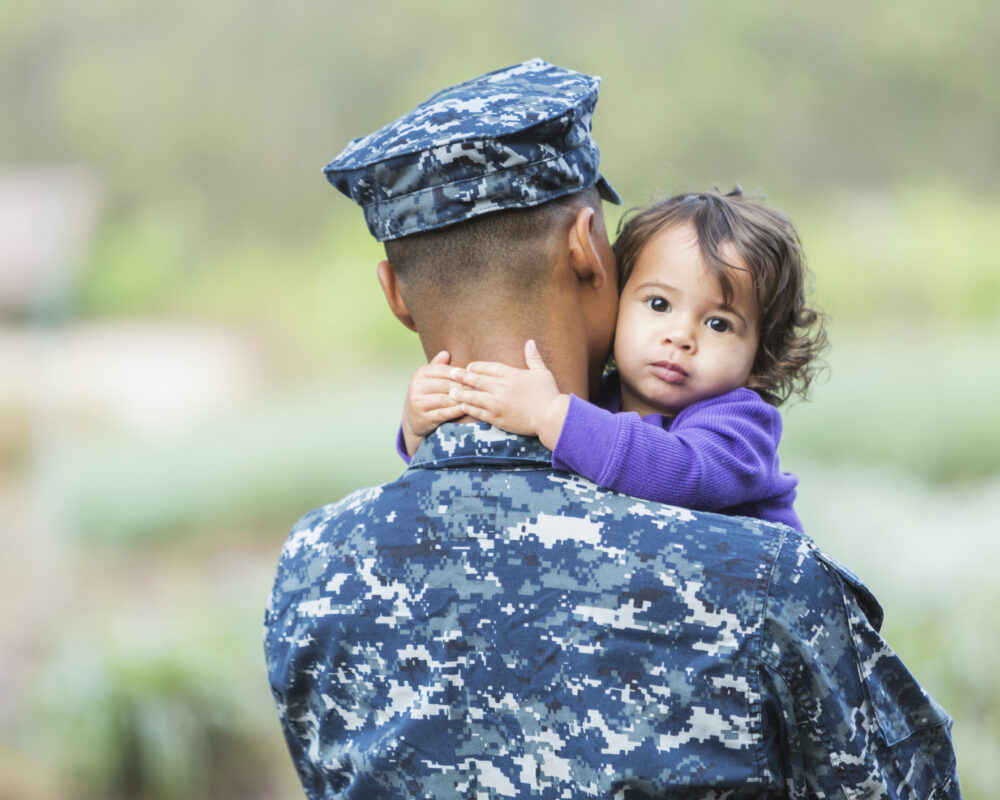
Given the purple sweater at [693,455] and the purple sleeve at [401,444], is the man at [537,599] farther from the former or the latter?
the purple sleeve at [401,444]

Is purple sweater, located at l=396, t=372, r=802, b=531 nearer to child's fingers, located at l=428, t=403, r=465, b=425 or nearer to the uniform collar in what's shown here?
the uniform collar

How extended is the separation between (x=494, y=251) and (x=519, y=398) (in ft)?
0.65

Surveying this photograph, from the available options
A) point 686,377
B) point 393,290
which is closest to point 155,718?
point 393,290

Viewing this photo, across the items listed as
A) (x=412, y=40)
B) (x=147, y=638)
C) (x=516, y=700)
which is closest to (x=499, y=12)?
(x=412, y=40)

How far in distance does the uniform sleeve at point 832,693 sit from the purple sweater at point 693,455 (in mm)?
189

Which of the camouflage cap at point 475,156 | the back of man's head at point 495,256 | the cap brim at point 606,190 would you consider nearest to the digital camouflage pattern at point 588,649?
the back of man's head at point 495,256

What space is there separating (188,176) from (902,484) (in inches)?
153

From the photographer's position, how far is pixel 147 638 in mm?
4574

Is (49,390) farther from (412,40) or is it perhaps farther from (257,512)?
(412,40)

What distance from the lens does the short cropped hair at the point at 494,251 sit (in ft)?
4.85

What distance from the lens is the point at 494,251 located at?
149 cm

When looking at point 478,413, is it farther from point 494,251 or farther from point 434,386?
point 494,251

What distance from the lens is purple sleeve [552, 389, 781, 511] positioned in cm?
139

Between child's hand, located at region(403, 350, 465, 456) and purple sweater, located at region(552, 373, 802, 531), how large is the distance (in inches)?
6.7
